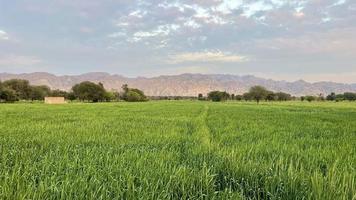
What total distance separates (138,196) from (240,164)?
218 cm

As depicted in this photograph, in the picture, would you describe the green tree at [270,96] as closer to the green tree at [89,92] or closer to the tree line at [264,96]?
the tree line at [264,96]

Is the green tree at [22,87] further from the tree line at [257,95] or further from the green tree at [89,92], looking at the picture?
the tree line at [257,95]

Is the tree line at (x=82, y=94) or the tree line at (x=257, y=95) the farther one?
the tree line at (x=257, y=95)

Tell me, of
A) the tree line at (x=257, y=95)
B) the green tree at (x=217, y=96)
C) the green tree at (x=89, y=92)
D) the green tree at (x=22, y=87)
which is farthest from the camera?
the green tree at (x=217, y=96)

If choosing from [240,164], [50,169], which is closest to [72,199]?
[50,169]

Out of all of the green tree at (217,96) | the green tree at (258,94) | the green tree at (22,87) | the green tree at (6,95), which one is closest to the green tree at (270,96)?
the green tree at (258,94)

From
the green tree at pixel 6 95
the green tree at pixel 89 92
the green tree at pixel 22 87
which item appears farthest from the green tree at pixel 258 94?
the green tree at pixel 6 95

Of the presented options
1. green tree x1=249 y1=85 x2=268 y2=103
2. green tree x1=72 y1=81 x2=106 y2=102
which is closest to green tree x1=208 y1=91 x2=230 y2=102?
green tree x1=249 y1=85 x2=268 y2=103

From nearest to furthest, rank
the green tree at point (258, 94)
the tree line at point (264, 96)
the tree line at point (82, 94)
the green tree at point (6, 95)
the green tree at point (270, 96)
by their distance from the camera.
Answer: the green tree at point (6, 95) < the tree line at point (82, 94) < the green tree at point (258, 94) < the tree line at point (264, 96) < the green tree at point (270, 96)

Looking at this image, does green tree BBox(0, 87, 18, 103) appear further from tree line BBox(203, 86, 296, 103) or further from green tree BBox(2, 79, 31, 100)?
tree line BBox(203, 86, 296, 103)

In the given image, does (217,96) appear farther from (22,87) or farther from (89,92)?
(22,87)


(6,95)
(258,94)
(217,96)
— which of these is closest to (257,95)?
(258,94)

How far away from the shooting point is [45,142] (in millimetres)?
7902

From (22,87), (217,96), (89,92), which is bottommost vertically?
(217,96)
